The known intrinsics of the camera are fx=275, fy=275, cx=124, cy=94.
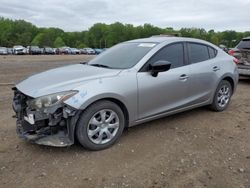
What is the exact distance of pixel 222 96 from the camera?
5.64 metres

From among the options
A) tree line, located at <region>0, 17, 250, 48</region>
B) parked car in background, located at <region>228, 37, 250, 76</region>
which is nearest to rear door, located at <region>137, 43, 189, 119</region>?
parked car in background, located at <region>228, 37, 250, 76</region>

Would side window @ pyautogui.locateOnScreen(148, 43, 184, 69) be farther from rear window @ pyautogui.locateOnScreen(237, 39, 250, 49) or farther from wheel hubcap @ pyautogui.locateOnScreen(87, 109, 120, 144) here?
rear window @ pyautogui.locateOnScreen(237, 39, 250, 49)

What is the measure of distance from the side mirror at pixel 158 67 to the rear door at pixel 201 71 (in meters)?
0.77

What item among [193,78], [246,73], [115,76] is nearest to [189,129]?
[193,78]

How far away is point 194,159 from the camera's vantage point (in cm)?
359

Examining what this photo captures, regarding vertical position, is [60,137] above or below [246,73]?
below

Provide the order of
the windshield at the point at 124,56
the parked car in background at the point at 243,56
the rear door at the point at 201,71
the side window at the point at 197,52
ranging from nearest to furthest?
the windshield at the point at 124,56
the rear door at the point at 201,71
the side window at the point at 197,52
the parked car in background at the point at 243,56

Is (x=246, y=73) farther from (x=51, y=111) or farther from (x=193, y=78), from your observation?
(x=51, y=111)

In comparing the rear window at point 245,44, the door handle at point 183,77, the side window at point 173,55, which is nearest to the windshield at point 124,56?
the side window at point 173,55

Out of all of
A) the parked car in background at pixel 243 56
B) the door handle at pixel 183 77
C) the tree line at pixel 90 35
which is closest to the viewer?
the door handle at pixel 183 77

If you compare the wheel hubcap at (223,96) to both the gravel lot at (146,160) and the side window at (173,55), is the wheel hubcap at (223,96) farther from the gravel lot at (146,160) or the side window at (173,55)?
the side window at (173,55)

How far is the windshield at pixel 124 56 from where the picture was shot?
4.36 meters

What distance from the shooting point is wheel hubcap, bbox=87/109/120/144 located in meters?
3.71

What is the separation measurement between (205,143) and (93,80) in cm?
190
